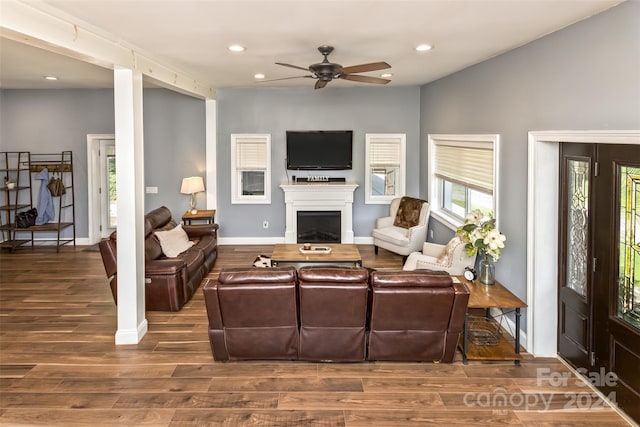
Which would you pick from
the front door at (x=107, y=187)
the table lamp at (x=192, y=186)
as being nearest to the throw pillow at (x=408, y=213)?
the table lamp at (x=192, y=186)

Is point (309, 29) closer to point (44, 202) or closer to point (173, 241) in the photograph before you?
point (173, 241)

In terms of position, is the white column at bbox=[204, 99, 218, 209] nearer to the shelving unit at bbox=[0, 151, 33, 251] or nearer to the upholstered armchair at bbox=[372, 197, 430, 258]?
the upholstered armchair at bbox=[372, 197, 430, 258]

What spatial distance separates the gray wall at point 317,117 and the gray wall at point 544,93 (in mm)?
2273

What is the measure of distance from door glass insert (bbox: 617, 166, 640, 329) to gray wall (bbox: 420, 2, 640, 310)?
1.30ft

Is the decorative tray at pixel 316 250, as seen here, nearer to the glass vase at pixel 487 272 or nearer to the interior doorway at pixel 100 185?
the glass vase at pixel 487 272

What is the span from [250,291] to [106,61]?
7.68ft

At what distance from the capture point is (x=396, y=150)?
894 cm

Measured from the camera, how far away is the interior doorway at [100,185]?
8958 mm

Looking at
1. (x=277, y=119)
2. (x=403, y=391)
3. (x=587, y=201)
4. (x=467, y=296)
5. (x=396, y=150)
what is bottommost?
(x=403, y=391)

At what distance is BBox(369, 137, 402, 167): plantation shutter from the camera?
891cm

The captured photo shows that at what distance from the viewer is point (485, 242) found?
463cm

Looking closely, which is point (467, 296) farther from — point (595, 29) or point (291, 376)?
point (595, 29)

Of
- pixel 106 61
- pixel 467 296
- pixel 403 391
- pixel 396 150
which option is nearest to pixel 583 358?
pixel 467 296

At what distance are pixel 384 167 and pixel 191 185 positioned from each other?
354 cm
